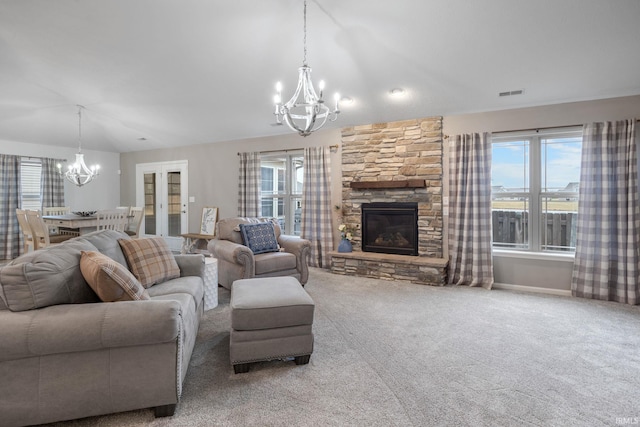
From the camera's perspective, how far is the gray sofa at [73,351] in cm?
158

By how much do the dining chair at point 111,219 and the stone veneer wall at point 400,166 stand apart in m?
3.51

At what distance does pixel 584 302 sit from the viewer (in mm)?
3791

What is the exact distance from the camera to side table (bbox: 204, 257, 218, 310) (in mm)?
3359

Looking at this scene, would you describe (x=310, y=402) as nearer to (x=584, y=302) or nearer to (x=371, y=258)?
(x=371, y=258)

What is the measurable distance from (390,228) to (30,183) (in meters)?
7.17

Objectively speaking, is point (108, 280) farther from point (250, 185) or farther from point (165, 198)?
point (165, 198)

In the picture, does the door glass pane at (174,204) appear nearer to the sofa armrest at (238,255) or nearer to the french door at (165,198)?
the french door at (165,198)

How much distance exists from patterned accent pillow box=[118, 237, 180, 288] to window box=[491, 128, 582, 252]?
419 cm

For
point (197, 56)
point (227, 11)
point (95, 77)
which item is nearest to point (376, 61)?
point (227, 11)

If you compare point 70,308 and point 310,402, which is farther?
point 310,402

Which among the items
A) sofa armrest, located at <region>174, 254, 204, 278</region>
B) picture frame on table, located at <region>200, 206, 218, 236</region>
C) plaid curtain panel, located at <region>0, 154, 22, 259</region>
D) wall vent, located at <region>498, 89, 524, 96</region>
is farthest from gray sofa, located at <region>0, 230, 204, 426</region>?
plaid curtain panel, located at <region>0, 154, 22, 259</region>

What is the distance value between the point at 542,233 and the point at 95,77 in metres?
6.35

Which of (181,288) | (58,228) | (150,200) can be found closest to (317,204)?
(181,288)

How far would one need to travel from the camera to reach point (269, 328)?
2.24 metres
